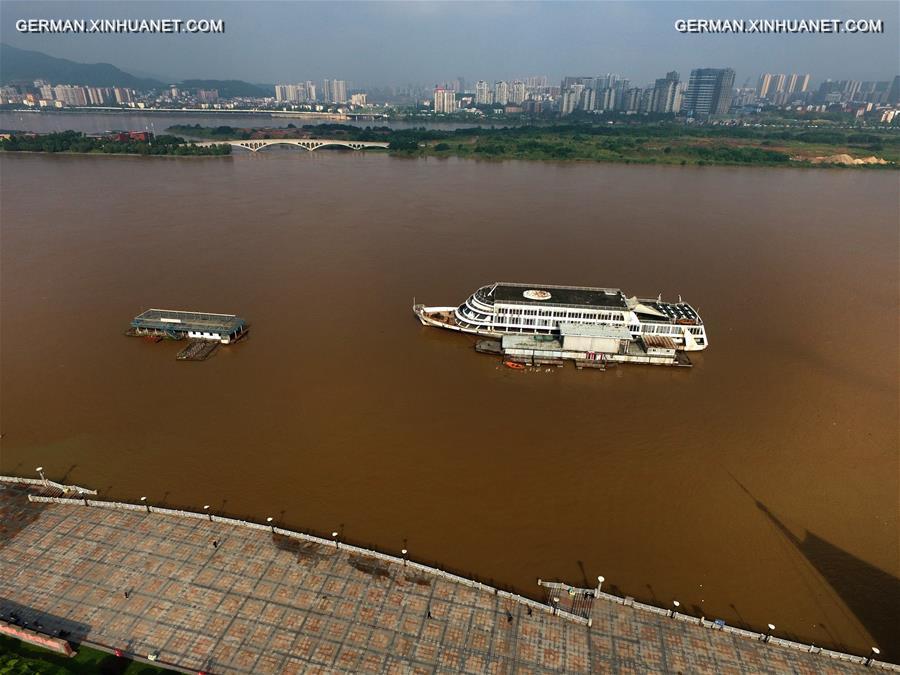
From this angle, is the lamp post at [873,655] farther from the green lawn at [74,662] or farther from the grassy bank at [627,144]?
the grassy bank at [627,144]

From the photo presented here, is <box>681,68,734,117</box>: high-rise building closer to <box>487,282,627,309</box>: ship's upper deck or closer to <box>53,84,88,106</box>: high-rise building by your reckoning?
<box>487,282,627,309</box>: ship's upper deck

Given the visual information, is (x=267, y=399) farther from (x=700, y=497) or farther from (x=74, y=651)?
(x=700, y=497)

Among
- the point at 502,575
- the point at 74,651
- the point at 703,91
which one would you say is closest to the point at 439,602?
the point at 502,575

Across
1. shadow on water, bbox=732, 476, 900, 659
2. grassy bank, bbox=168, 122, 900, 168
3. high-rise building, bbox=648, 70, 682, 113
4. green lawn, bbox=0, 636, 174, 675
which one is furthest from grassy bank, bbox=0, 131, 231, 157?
high-rise building, bbox=648, 70, 682, 113

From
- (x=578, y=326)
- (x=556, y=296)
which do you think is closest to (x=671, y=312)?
(x=578, y=326)

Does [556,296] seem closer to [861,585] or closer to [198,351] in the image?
[861,585]
